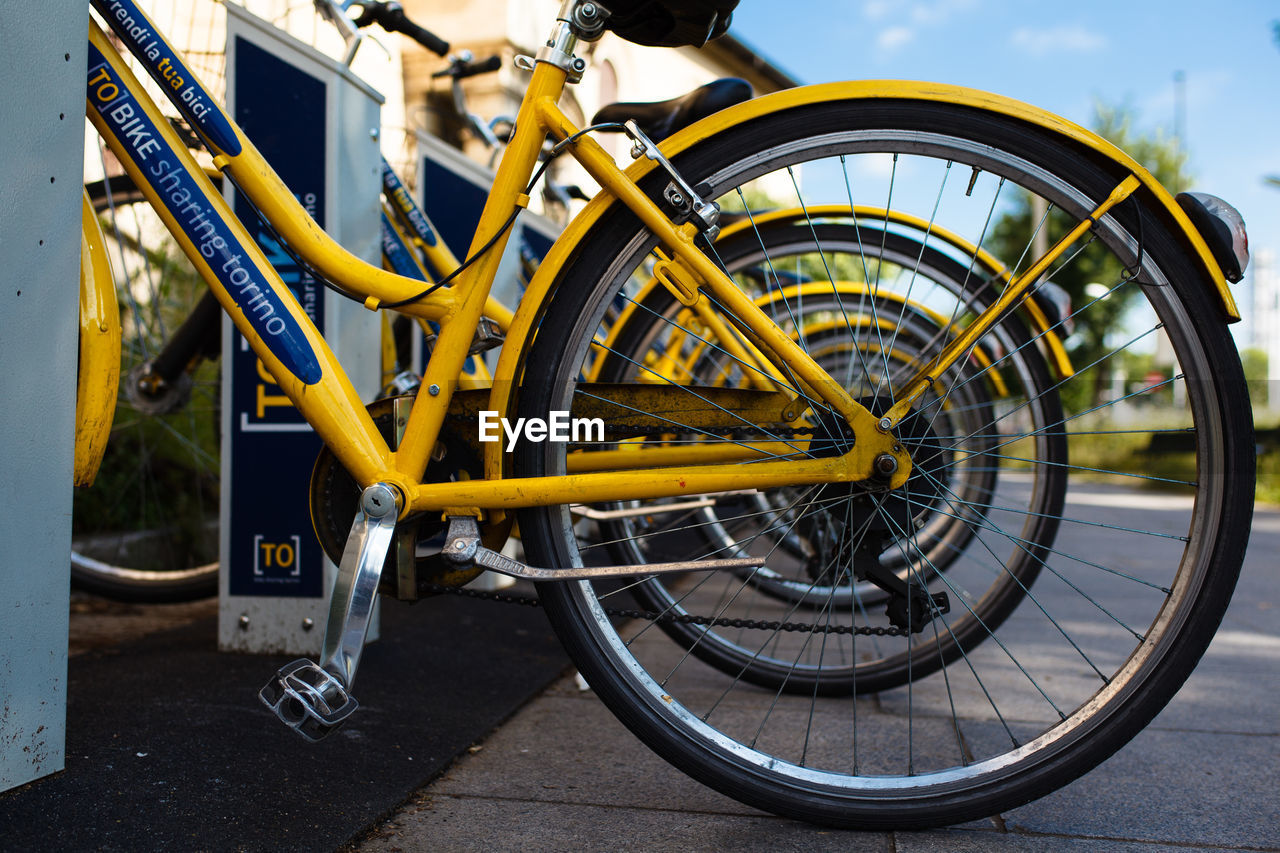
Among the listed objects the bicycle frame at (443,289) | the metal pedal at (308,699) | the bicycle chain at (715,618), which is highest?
the bicycle frame at (443,289)

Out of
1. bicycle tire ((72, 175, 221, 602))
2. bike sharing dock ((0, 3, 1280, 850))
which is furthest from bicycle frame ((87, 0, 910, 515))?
bicycle tire ((72, 175, 221, 602))

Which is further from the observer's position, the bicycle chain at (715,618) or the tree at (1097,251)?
the tree at (1097,251)

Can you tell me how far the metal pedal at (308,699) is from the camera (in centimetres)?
147

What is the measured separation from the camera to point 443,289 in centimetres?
164

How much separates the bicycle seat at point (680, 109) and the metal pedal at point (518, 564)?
0.75 meters

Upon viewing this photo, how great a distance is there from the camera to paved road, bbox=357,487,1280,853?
61.6 inches

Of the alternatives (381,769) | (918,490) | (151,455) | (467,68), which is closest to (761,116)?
(918,490)

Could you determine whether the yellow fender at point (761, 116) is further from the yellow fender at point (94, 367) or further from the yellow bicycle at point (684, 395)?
the yellow fender at point (94, 367)

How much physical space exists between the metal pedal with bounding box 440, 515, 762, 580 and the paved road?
0.44 metres

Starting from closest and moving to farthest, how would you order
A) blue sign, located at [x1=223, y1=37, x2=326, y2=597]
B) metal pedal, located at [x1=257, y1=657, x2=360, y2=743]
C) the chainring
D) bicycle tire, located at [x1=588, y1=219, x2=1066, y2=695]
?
metal pedal, located at [x1=257, y1=657, x2=360, y2=743]
the chainring
bicycle tire, located at [x1=588, y1=219, x2=1066, y2=695]
blue sign, located at [x1=223, y1=37, x2=326, y2=597]

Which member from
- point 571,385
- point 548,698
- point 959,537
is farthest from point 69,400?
point 959,537

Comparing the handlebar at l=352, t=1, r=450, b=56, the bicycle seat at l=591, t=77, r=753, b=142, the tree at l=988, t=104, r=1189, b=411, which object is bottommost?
the bicycle seat at l=591, t=77, r=753, b=142

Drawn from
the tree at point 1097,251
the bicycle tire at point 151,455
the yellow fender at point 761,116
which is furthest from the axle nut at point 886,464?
the tree at point 1097,251

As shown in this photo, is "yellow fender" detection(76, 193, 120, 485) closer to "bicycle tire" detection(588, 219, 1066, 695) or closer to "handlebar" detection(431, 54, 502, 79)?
"bicycle tire" detection(588, 219, 1066, 695)
